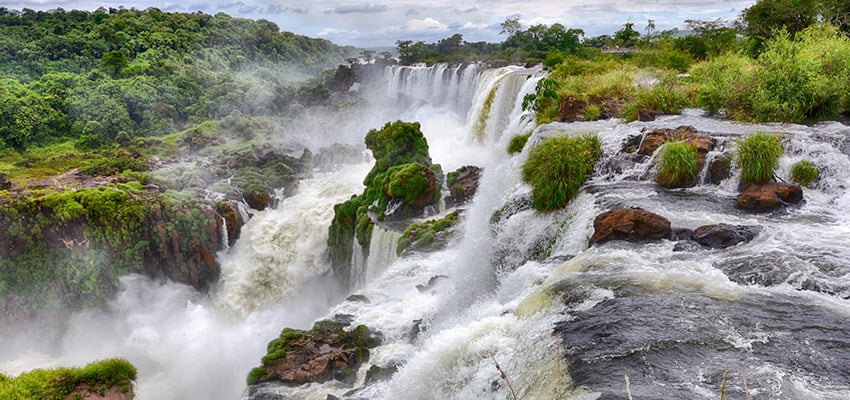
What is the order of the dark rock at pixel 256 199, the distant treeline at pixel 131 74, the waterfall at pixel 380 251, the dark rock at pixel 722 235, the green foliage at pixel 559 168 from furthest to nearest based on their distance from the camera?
1. the distant treeline at pixel 131 74
2. the dark rock at pixel 256 199
3. the waterfall at pixel 380 251
4. the green foliage at pixel 559 168
5. the dark rock at pixel 722 235

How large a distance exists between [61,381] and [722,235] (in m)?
8.92

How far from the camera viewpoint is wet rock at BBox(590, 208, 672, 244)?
6879mm

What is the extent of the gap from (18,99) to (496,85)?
102 ft

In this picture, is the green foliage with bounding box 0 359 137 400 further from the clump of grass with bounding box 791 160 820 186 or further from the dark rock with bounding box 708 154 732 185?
the clump of grass with bounding box 791 160 820 186

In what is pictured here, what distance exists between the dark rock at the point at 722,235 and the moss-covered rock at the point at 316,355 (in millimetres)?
5204

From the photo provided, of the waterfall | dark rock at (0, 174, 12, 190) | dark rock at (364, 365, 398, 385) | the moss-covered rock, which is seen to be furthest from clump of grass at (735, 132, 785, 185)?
dark rock at (0, 174, 12, 190)

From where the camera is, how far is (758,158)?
26.3 feet

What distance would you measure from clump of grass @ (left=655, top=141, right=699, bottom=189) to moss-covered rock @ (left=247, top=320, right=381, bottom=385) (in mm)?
5830

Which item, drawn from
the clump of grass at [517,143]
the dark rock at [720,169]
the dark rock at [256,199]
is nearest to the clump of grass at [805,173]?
the dark rock at [720,169]

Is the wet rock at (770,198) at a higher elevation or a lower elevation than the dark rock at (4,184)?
higher

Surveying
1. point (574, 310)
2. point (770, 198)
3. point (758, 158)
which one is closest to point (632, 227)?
point (574, 310)

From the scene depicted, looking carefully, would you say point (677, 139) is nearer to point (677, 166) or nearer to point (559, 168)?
point (677, 166)

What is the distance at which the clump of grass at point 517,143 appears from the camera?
43.3 ft

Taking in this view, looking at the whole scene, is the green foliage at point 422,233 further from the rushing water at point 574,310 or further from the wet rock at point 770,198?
the wet rock at point 770,198
